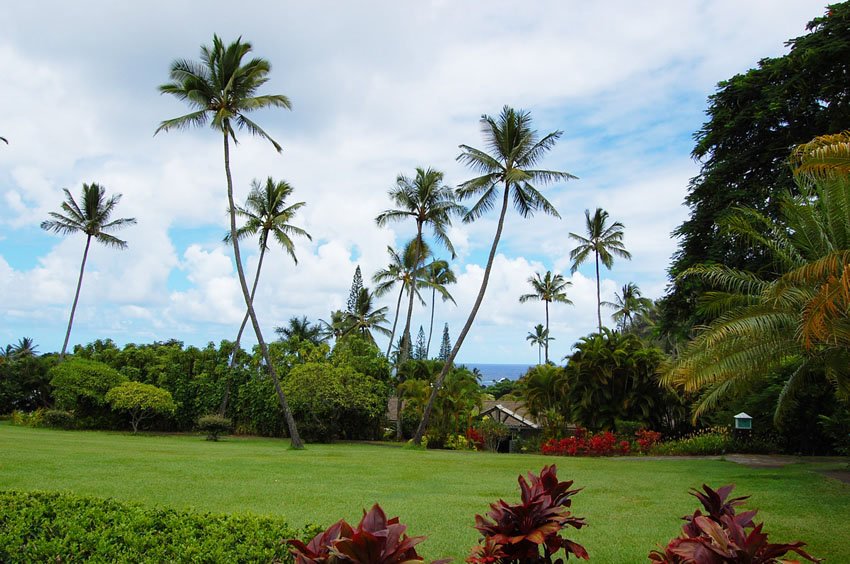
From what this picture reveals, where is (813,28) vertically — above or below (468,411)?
above

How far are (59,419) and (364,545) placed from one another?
30.1m

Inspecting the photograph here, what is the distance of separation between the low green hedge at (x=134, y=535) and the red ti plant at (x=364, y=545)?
1.89 metres

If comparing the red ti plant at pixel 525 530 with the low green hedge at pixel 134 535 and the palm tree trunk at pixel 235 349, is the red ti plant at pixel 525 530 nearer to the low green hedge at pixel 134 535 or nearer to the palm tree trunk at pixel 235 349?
the low green hedge at pixel 134 535

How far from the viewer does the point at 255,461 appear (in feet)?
46.5

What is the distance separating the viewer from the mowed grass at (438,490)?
7117 millimetres

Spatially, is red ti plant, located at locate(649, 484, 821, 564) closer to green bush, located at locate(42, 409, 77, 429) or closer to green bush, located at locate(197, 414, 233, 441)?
green bush, located at locate(197, 414, 233, 441)

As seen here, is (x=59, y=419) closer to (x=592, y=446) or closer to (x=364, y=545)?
(x=592, y=446)

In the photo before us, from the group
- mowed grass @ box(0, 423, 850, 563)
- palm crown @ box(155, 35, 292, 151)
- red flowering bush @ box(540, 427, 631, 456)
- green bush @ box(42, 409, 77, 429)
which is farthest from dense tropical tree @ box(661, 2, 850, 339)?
green bush @ box(42, 409, 77, 429)

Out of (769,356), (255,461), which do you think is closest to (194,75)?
(255,461)

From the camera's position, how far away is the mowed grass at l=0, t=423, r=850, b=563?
7.12 m

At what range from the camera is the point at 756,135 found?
761 inches

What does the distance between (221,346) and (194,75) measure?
13554 mm

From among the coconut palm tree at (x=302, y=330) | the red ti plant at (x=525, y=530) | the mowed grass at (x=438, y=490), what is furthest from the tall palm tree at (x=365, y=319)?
the red ti plant at (x=525, y=530)

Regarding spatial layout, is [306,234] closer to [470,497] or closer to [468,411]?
[468,411]
